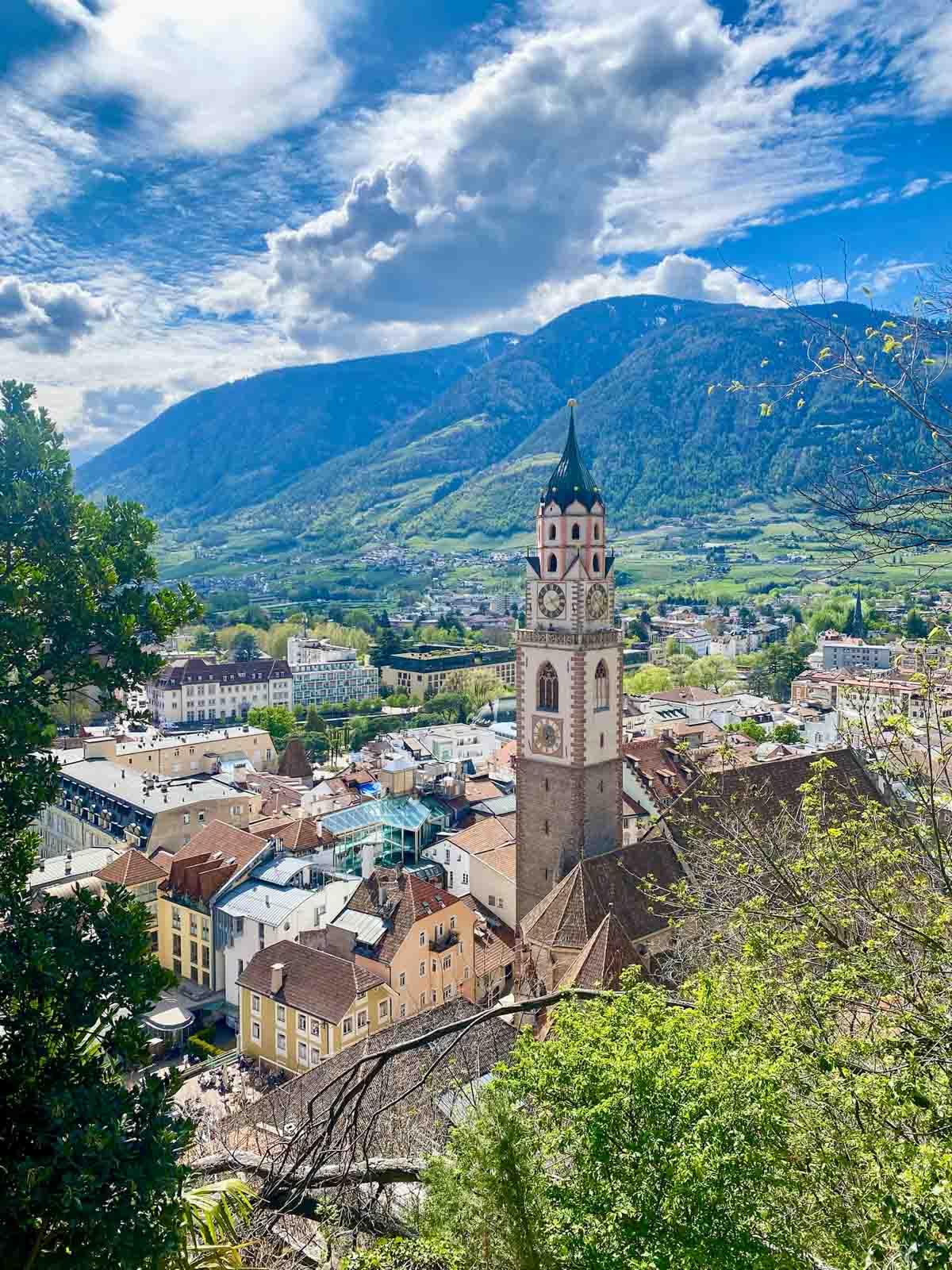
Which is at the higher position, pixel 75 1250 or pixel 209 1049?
pixel 75 1250

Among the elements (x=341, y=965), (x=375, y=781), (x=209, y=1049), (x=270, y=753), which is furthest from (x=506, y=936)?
(x=270, y=753)

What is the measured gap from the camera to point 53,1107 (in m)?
6.23

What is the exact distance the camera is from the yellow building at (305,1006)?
2684cm

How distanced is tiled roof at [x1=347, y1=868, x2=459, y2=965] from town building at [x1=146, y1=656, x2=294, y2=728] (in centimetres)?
6874

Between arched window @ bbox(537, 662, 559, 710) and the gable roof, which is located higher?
arched window @ bbox(537, 662, 559, 710)

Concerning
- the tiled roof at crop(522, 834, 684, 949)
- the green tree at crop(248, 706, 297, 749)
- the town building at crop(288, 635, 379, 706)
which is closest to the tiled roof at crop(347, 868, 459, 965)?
the tiled roof at crop(522, 834, 684, 949)

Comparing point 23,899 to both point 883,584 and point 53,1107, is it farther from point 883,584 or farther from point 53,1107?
point 883,584

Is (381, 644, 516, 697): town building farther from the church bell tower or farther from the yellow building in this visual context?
the yellow building

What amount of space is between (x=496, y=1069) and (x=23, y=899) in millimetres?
4473

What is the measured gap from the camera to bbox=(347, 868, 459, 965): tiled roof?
96.1ft

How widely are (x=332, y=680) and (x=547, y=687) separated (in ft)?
272

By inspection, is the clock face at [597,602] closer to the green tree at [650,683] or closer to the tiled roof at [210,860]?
the tiled roof at [210,860]

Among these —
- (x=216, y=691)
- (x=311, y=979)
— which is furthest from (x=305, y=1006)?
(x=216, y=691)

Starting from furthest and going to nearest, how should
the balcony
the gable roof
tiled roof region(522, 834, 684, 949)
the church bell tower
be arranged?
the balcony, the gable roof, the church bell tower, tiled roof region(522, 834, 684, 949)
